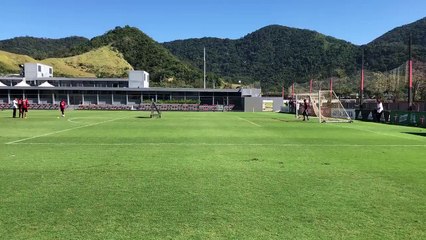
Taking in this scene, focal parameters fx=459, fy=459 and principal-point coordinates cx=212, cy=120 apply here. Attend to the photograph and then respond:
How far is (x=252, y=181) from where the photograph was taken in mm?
9156

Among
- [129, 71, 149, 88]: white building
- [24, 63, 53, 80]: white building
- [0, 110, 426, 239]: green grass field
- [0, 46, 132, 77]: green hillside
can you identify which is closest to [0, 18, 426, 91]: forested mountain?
[0, 46, 132, 77]: green hillside

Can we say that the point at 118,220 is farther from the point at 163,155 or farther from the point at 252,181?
the point at 163,155

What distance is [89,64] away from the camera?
175 metres

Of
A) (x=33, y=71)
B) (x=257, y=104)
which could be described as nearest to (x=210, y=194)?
(x=257, y=104)

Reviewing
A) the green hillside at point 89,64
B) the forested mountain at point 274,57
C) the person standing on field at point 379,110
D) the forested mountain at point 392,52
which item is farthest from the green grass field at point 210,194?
the green hillside at point 89,64

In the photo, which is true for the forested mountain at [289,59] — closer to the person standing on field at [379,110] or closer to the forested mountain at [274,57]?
the forested mountain at [274,57]

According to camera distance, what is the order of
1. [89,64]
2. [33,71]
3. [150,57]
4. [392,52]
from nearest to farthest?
[392,52] → [33,71] → [89,64] → [150,57]

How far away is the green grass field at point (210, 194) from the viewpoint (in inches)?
228

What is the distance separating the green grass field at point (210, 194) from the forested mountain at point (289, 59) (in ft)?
445

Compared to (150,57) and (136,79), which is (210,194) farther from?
(150,57)

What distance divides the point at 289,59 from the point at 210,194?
6818 inches

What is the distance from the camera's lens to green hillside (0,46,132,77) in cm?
16938

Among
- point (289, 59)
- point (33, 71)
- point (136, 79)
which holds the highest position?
point (289, 59)

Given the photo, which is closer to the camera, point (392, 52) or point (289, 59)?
point (392, 52)
